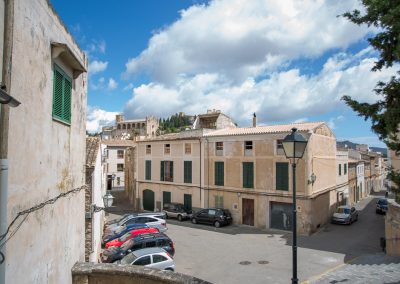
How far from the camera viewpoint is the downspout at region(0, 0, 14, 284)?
3650mm

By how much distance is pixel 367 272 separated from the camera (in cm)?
1374

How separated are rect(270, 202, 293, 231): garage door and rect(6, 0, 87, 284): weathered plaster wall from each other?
66.1 ft

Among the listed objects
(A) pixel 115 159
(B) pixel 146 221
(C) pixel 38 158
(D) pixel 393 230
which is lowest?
(B) pixel 146 221

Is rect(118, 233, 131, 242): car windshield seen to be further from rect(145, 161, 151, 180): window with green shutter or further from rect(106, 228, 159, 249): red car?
rect(145, 161, 151, 180): window with green shutter

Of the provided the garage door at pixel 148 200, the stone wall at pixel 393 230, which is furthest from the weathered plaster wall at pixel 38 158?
the garage door at pixel 148 200

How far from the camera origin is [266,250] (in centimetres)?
2002

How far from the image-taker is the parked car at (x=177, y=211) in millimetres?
29406

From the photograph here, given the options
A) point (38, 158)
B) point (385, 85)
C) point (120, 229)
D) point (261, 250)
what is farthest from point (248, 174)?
point (38, 158)

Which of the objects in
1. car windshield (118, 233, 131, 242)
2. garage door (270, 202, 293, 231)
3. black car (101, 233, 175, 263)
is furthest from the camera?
garage door (270, 202, 293, 231)

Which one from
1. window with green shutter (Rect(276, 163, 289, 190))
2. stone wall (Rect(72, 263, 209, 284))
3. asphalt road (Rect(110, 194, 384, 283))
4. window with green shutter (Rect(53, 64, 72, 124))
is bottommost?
asphalt road (Rect(110, 194, 384, 283))

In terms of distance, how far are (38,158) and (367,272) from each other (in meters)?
13.8

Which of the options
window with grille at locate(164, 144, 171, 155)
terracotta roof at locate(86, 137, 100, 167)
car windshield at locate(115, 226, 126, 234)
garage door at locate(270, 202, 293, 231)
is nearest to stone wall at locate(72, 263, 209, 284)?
terracotta roof at locate(86, 137, 100, 167)

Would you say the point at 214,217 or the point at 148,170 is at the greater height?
the point at 148,170

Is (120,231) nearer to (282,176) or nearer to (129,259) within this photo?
(129,259)
